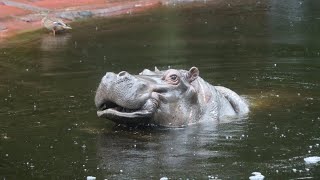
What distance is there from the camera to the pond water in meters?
8.41

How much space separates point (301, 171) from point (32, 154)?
3.39m

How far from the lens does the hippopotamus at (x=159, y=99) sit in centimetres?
980

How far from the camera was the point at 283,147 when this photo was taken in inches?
354

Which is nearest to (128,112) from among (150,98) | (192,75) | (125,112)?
(125,112)

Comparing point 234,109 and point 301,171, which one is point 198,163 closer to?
point 301,171

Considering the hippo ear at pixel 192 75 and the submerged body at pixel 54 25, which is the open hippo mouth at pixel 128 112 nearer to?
the hippo ear at pixel 192 75

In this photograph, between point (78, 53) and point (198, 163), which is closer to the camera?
point (198, 163)

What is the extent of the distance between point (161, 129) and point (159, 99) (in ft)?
1.51

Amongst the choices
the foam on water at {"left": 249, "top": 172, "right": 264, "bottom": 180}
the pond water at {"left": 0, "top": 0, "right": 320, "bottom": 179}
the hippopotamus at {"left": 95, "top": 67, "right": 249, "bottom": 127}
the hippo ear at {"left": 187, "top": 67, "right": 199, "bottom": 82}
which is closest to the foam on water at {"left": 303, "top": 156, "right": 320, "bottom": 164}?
the pond water at {"left": 0, "top": 0, "right": 320, "bottom": 179}

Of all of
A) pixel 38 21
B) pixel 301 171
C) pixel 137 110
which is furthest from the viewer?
pixel 38 21

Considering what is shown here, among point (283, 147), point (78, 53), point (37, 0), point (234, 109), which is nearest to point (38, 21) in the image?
point (37, 0)

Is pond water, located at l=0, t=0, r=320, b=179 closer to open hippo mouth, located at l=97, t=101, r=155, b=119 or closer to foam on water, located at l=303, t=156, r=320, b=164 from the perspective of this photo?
foam on water, located at l=303, t=156, r=320, b=164

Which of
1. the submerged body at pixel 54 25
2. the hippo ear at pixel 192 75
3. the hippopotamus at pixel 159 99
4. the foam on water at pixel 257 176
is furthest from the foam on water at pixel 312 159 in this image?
the submerged body at pixel 54 25

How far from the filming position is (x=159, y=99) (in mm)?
10016
